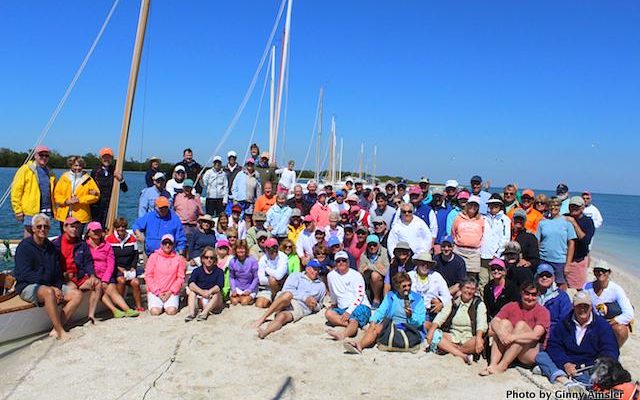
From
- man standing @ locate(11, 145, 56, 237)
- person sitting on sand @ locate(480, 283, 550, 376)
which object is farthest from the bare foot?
man standing @ locate(11, 145, 56, 237)

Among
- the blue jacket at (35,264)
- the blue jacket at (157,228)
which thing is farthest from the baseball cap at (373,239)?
the blue jacket at (35,264)

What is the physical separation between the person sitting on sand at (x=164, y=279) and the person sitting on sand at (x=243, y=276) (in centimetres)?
88

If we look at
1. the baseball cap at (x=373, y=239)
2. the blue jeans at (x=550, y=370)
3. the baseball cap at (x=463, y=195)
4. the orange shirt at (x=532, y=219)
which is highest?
the baseball cap at (x=463, y=195)

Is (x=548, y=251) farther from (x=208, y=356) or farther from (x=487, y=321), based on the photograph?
(x=208, y=356)

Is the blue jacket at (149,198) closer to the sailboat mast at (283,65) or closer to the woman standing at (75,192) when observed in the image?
the woman standing at (75,192)

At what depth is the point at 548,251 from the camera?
7336mm

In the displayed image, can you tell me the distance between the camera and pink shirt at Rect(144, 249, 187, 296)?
7.21 m

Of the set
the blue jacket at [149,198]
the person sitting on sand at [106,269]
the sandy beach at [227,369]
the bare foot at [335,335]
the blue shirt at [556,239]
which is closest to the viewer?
the sandy beach at [227,369]

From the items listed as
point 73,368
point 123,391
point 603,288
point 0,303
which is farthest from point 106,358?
point 603,288

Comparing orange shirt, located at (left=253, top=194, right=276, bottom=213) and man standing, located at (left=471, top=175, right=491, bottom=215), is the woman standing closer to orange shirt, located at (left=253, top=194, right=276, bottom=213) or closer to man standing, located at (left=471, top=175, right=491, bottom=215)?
orange shirt, located at (left=253, top=194, right=276, bottom=213)

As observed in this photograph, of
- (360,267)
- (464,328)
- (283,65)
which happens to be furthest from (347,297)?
(283,65)

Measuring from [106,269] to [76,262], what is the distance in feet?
1.48

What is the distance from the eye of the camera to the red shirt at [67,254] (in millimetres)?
6414

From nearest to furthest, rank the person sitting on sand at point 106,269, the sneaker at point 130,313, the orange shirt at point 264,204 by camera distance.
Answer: the person sitting on sand at point 106,269, the sneaker at point 130,313, the orange shirt at point 264,204
